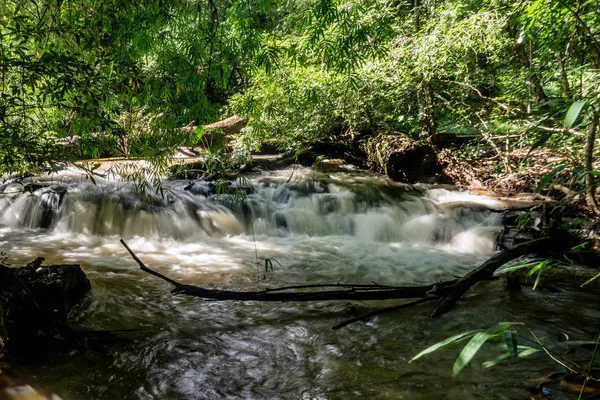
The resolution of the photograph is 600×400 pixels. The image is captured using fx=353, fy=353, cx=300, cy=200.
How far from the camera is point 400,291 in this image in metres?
2.54

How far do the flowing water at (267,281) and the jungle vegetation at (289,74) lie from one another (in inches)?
30.0

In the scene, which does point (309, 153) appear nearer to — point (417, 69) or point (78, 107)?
point (417, 69)

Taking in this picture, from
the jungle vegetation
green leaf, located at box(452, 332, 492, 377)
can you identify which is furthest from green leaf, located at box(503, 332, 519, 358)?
the jungle vegetation

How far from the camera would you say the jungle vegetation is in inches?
95.3

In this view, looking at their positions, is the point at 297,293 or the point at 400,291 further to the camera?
the point at 400,291

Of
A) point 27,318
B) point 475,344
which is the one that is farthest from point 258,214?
point 475,344

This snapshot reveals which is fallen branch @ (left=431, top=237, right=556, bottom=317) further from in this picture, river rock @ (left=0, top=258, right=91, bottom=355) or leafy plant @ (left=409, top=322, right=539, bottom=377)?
river rock @ (left=0, top=258, right=91, bottom=355)

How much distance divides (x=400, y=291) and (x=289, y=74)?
6.43 m

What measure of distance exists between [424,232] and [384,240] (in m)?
0.77

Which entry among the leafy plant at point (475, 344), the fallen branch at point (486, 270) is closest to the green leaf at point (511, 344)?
the leafy plant at point (475, 344)

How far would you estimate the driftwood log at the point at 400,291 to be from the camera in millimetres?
2223

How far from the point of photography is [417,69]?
757 centimetres

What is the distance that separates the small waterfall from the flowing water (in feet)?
0.11

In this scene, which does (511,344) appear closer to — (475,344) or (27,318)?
(475,344)
